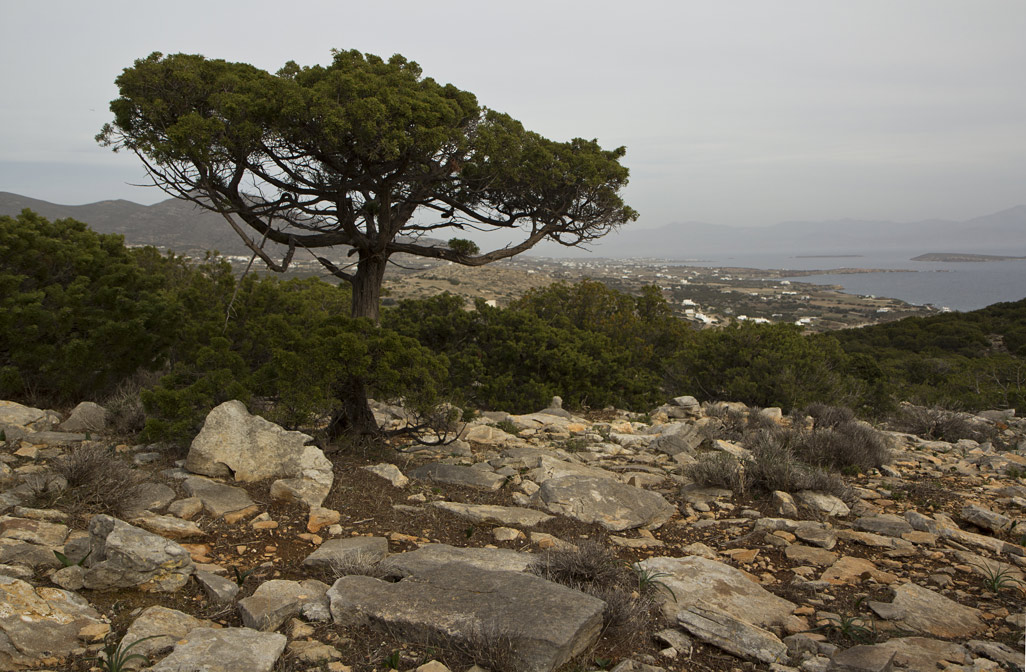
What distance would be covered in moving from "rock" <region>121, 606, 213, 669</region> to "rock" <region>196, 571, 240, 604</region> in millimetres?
201

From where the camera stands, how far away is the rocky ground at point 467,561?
298cm

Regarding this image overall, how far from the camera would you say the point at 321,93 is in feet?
24.5

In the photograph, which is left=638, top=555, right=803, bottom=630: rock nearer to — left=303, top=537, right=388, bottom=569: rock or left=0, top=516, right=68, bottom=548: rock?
left=303, top=537, right=388, bottom=569: rock

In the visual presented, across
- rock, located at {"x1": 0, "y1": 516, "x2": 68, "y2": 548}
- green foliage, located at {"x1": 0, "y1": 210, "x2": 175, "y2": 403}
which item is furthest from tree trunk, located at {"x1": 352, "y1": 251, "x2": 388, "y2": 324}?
rock, located at {"x1": 0, "y1": 516, "x2": 68, "y2": 548}

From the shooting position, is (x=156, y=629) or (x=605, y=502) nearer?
(x=156, y=629)

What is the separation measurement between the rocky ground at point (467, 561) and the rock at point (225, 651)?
0.01 metres

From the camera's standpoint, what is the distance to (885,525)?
5094mm

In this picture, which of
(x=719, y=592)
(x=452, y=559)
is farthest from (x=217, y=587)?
(x=719, y=592)

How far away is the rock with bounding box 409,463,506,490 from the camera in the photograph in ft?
19.0

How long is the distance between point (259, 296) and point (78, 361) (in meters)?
2.52

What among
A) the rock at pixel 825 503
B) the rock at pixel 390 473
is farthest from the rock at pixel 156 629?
the rock at pixel 825 503

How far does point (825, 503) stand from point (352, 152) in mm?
6980

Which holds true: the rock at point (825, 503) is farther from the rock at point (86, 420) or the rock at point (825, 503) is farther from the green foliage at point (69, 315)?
the green foliage at point (69, 315)

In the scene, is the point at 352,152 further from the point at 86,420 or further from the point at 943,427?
the point at 943,427
